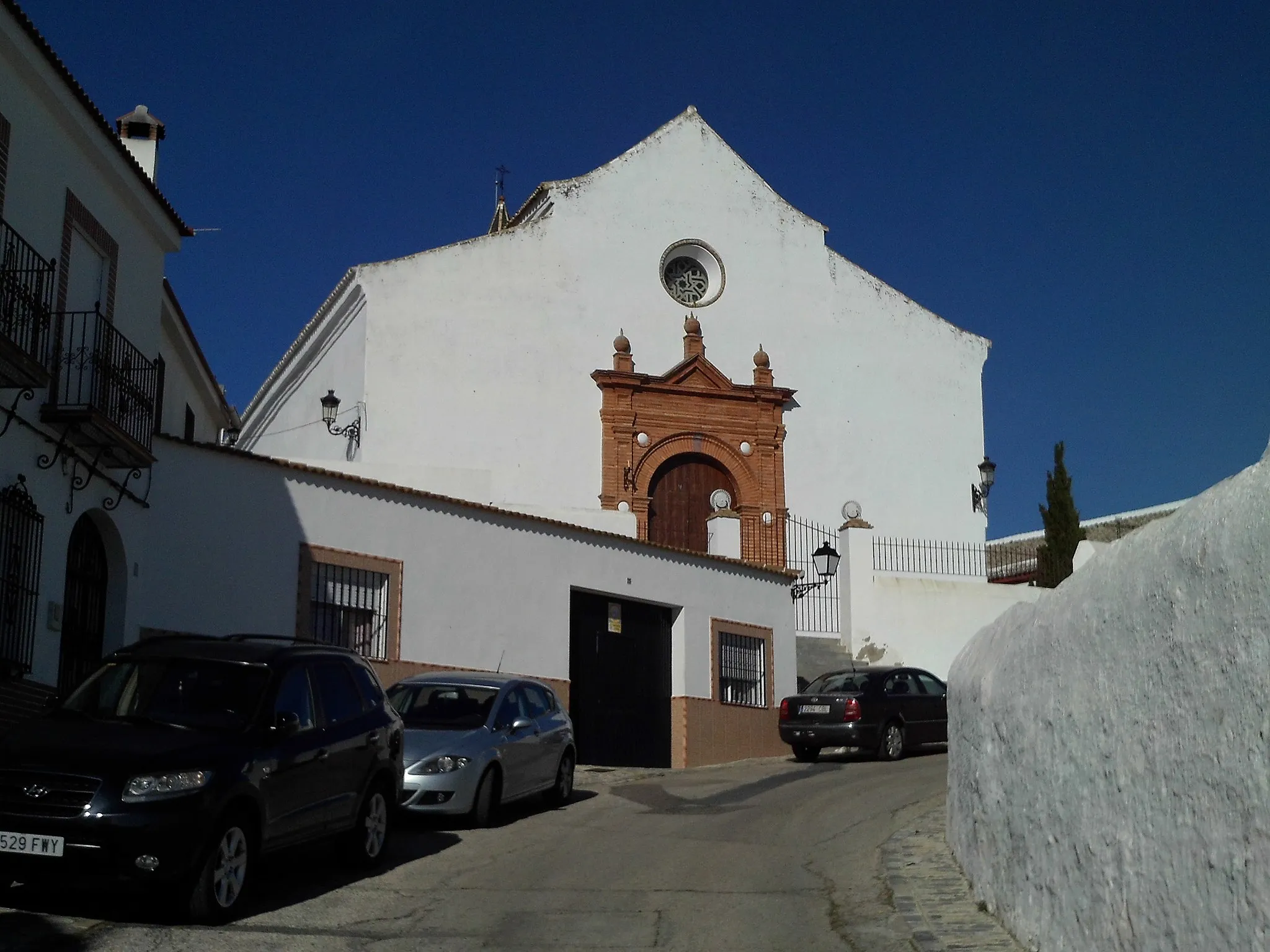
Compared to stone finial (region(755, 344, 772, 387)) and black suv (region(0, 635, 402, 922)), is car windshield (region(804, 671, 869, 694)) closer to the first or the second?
stone finial (region(755, 344, 772, 387))

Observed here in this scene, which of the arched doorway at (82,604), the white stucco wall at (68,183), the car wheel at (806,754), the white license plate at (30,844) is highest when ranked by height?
the white stucco wall at (68,183)

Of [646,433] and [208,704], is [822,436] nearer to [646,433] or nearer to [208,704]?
[646,433]

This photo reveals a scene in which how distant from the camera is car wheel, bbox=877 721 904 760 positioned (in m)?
19.1

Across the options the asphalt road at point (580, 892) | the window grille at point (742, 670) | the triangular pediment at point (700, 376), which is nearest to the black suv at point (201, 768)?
the asphalt road at point (580, 892)

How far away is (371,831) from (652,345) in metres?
18.6

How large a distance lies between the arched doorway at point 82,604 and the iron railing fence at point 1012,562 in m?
18.8

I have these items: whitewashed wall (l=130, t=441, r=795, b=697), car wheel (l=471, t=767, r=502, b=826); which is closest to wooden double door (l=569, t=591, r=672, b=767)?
whitewashed wall (l=130, t=441, r=795, b=697)

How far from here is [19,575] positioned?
39.3 ft

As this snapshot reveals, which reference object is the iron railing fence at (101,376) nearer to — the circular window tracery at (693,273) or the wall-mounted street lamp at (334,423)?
the wall-mounted street lamp at (334,423)

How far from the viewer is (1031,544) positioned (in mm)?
39938

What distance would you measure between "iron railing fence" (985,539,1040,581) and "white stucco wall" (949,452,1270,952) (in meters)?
21.4

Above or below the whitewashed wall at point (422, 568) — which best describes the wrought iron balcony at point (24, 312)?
above

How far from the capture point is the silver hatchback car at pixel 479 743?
40.1 ft

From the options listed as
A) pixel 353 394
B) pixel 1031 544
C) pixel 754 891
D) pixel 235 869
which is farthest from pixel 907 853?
pixel 1031 544
